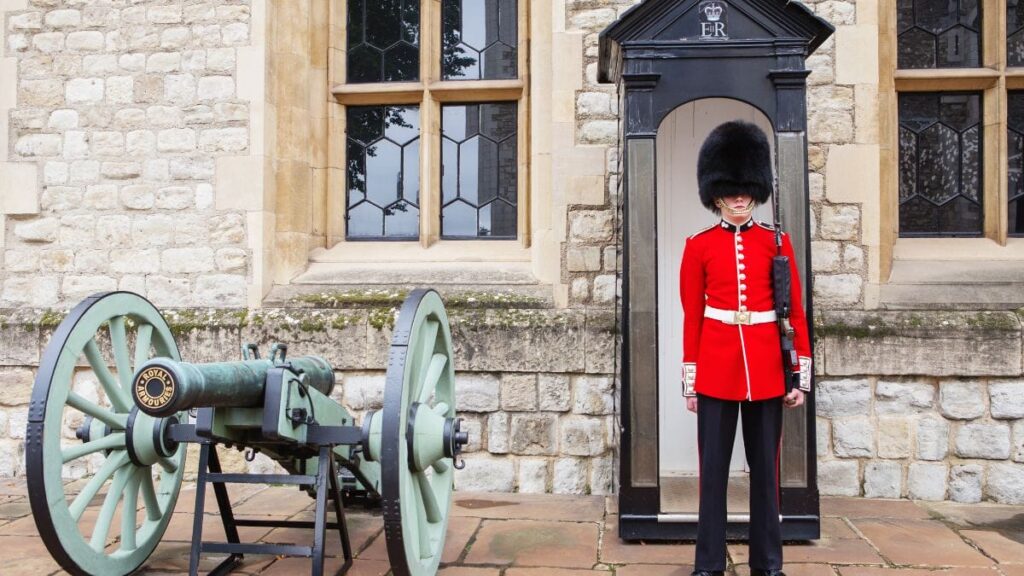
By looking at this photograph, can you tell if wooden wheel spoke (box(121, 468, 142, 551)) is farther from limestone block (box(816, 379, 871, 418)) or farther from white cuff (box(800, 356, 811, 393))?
limestone block (box(816, 379, 871, 418))

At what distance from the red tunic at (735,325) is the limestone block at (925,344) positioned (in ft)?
4.31

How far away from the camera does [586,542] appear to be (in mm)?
3402

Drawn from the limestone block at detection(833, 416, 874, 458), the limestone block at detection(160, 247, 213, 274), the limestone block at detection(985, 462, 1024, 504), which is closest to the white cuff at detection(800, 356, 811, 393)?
the limestone block at detection(833, 416, 874, 458)

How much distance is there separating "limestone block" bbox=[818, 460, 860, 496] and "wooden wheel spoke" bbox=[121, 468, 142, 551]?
3.14 meters

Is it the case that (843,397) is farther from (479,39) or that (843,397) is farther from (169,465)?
(169,465)

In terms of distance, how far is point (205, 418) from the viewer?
2592mm

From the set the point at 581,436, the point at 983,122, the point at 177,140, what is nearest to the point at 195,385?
the point at 581,436

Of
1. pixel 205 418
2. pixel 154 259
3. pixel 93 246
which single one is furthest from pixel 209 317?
pixel 205 418

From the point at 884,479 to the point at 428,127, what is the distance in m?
3.09

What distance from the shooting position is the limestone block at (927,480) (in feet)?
13.4

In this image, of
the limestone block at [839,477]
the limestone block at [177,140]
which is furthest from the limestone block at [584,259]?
the limestone block at [177,140]

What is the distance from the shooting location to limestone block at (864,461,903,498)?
411cm

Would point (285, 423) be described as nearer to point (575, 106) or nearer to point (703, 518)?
point (703, 518)

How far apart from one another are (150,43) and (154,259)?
123 centimetres
